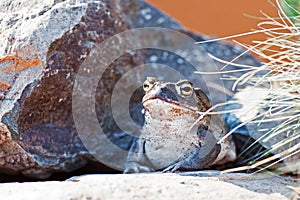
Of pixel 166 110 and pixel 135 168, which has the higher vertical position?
pixel 166 110

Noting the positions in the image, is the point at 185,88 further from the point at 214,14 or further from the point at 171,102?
the point at 214,14

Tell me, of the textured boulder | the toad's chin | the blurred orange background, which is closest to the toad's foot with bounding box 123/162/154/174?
the textured boulder

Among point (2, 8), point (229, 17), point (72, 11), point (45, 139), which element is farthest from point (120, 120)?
point (229, 17)

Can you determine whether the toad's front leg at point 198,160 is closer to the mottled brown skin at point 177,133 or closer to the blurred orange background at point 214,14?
the mottled brown skin at point 177,133

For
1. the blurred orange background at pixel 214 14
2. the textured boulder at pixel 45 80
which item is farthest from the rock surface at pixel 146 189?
the blurred orange background at pixel 214 14

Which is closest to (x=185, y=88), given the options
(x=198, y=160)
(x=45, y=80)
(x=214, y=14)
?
(x=198, y=160)

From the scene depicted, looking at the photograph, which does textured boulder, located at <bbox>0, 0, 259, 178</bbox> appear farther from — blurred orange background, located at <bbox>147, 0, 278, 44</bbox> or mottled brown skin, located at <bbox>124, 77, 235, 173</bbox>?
blurred orange background, located at <bbox>147, 0, 278, 44</bbox>
